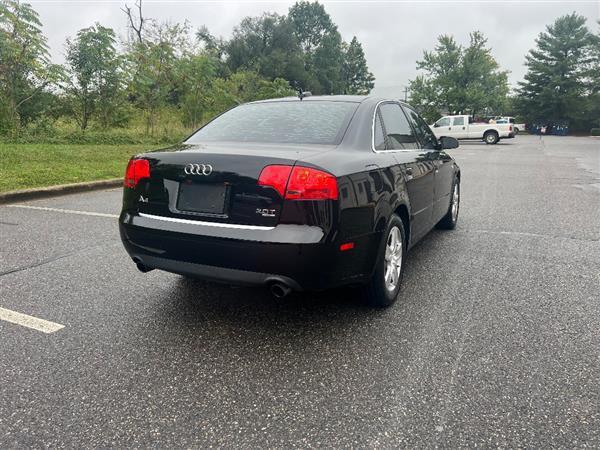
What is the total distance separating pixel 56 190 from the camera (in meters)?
7.63

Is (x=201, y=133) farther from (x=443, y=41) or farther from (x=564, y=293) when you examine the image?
(x=443, y=41)

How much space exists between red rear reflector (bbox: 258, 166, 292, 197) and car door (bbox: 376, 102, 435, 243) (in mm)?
1091

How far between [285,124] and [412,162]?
44.0 inches

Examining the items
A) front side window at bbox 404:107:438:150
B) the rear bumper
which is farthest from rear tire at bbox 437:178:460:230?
the rear bumper

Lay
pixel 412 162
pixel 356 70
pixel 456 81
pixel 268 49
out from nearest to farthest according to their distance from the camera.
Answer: pixel 412 162 < pixel 456 81 < pixel 268 49 < pixel 356 70

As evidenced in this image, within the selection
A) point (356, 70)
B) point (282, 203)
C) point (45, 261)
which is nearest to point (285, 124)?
point (282, 203)

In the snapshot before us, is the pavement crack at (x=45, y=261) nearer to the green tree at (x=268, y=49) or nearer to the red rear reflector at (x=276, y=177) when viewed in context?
the red rear reflector at (x=276, y=177)

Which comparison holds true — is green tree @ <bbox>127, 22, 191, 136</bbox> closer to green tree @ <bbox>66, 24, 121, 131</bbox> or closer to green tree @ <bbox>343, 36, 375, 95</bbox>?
green tree @ <bbox>66, 24, 121, 131</bbox>

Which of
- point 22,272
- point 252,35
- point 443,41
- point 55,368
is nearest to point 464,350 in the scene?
point 55,368

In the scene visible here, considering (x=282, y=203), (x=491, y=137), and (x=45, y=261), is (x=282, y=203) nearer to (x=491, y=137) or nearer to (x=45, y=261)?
(x=45, y=261)

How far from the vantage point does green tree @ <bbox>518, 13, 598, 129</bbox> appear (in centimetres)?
5153

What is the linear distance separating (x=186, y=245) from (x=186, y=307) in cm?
73

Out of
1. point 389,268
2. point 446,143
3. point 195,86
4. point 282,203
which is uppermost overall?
point 195,86

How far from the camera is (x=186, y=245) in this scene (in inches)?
110
